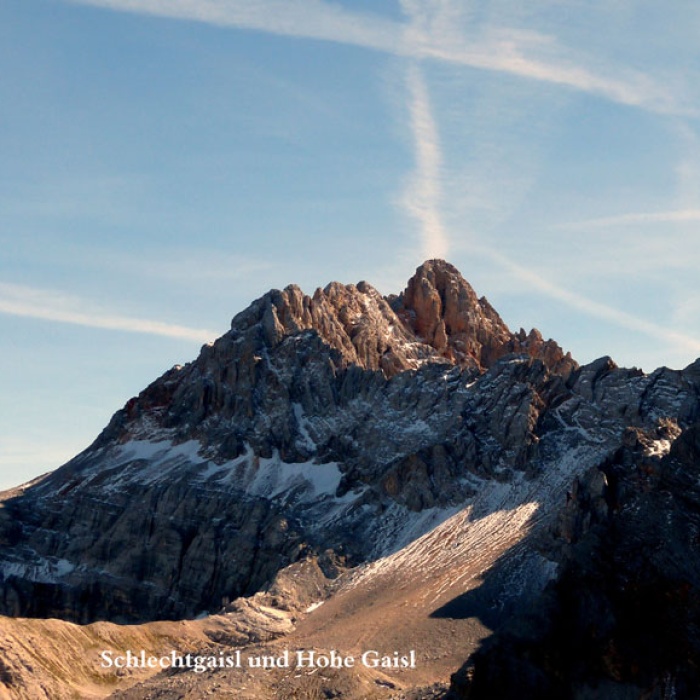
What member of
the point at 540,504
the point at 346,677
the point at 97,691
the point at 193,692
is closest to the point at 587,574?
the point at 346,677

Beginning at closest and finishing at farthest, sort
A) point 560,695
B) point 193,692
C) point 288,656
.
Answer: point 560,695 < point 193,692 < point 288,656

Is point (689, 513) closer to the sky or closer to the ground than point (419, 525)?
closer to the ground

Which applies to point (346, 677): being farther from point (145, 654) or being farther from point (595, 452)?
point (595, 452)

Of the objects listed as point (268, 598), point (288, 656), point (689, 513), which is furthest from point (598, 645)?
point (268, 598)

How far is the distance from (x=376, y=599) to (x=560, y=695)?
80157 millimetres

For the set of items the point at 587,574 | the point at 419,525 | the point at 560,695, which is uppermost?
the point at 419,525

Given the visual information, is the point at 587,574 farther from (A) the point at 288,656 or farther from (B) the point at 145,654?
(B) the point at 145,654

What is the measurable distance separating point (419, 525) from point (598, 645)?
317 ft

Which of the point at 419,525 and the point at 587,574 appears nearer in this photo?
the point at 587,574

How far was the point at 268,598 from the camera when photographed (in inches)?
7259

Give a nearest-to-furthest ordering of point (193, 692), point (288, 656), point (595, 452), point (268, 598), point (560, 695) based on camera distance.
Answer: point (560, 695) → point (193, 692) → point (288, 656) → point (268, 598) → point (595, 452)

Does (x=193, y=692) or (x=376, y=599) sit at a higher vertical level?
A: (x=376, y=599)

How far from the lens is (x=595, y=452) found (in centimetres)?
19800

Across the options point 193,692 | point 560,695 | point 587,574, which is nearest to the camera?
point 560,695
